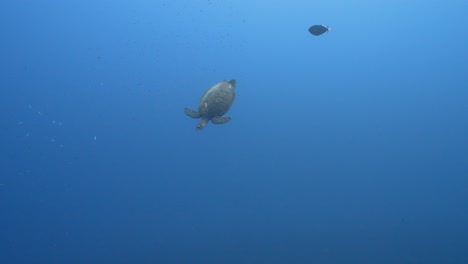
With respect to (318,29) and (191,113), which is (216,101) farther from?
(318,29)

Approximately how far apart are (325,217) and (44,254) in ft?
11.5

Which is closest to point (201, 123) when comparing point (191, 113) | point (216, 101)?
point (191, 113)

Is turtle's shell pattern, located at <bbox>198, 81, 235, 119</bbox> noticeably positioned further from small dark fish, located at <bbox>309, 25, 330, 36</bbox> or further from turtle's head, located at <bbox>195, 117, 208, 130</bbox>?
small dark fish, located at <bbox>309, 25, 330, 36</bbox>

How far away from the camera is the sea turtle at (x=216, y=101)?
11.7 ft

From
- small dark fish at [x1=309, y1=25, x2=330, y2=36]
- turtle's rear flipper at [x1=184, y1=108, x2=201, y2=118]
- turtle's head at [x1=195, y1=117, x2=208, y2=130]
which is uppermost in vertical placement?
small dark fish at [x1=309, y1=25, x2=330, y2=36]

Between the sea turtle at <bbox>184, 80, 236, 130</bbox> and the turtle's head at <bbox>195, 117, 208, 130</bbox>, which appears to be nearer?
the sea turtle at <bbox>184, 80, 236, 130</bbox>

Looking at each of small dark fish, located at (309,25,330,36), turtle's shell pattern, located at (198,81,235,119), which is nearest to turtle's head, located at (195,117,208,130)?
turtle's shell pattern, located at (198,81,235,119)

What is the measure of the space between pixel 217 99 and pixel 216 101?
0.02m

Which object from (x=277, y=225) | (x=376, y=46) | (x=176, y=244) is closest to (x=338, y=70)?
(x=376, y=46)

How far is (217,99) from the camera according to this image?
3.57 metres

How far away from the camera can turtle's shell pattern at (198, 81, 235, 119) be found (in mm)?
3578

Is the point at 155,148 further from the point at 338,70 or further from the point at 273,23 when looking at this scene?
the point at 338,70

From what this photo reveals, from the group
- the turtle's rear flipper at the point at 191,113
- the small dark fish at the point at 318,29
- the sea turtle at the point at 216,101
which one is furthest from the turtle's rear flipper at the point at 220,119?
the small dark fish at the point at 318,29

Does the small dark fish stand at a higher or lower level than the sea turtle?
higher
